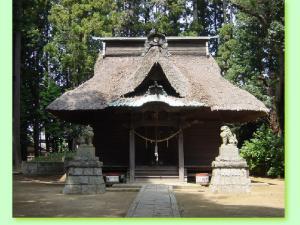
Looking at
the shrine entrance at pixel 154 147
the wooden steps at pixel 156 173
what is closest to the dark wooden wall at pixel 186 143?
the shrine entrance at pixel 154 147

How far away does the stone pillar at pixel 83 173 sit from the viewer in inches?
478

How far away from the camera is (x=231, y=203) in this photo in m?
10.3

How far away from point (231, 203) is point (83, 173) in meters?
4.25

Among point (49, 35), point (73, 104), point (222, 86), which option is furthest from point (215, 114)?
point (49, 35)

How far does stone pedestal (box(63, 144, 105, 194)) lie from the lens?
1215cm

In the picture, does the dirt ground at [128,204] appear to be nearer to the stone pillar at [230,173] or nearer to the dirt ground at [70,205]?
the dirt ground at [70,205]

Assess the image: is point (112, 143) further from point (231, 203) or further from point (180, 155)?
point (231, 203)

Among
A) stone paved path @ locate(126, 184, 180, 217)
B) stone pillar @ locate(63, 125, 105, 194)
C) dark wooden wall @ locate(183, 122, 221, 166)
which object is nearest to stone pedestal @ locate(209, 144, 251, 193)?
stone paved path @ locate(126, 184, 180, 217)

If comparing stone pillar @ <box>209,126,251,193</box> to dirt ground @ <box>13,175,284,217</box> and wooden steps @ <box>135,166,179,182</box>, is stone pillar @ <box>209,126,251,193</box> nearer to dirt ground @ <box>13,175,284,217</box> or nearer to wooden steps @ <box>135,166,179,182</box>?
dirt ground @ <box>13,175,284,217</box>

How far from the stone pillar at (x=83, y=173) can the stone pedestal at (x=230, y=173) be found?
344 cm

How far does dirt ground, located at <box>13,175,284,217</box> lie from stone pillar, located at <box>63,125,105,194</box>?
385mm
